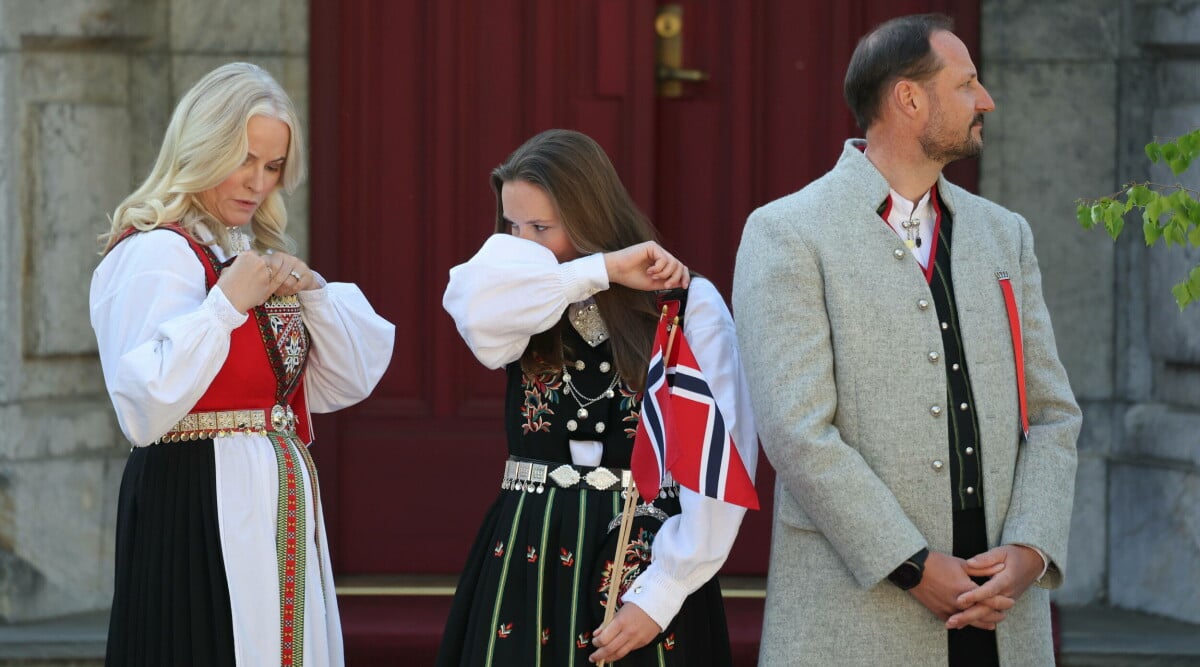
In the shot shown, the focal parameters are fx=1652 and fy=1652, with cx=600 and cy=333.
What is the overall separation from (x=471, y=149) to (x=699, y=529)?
2781mm

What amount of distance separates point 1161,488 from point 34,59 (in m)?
3.92

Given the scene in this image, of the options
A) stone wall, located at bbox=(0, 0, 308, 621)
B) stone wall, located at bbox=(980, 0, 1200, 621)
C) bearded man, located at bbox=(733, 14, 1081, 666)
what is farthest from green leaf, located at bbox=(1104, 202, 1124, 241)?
stone wall, located at bbox=(0, 0, 308, 621)

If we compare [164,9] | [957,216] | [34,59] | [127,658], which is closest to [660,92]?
[164,9]

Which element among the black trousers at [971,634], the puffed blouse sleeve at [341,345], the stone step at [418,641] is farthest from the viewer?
the stone step at [418,641]

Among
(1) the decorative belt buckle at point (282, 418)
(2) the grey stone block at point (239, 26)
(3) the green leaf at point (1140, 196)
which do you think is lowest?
(1) the decorative belt buckle at point (282, 418)

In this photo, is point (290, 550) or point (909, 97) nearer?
point (909, 97)

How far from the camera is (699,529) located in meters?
3.20

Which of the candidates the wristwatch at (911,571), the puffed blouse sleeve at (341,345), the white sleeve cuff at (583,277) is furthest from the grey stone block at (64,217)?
the wristwatch at (911,571)

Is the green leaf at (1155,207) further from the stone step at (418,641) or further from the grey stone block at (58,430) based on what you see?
the grey stone block at (58,430)

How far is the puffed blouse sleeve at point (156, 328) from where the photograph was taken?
130 inches

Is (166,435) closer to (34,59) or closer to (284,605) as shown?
(284,605)

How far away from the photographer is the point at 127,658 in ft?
11.5

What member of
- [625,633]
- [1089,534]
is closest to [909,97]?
[625,633]

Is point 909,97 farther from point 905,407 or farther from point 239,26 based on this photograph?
point 239,26
